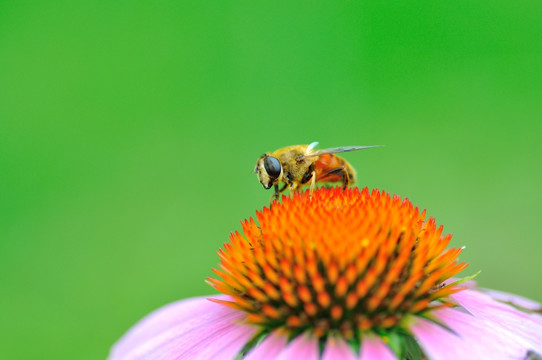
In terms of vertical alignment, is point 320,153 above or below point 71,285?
above

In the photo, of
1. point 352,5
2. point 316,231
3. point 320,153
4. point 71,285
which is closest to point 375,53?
point 352,5

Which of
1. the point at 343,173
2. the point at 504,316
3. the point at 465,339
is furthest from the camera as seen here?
the point at 343,173

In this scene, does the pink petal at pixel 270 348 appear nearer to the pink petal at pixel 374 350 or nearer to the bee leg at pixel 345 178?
the pink petal at pixel 374 350

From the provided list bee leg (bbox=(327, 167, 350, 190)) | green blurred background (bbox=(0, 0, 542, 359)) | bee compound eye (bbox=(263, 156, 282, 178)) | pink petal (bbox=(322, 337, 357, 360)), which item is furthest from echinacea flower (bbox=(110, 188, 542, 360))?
green blurred background (bbox=(0, 0, 542, 359))

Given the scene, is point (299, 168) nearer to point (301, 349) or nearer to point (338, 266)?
point (338, 266)

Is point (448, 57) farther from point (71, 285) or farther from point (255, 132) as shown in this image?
point (71, 285)

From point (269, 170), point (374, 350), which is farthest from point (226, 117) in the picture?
point (374, 350)
